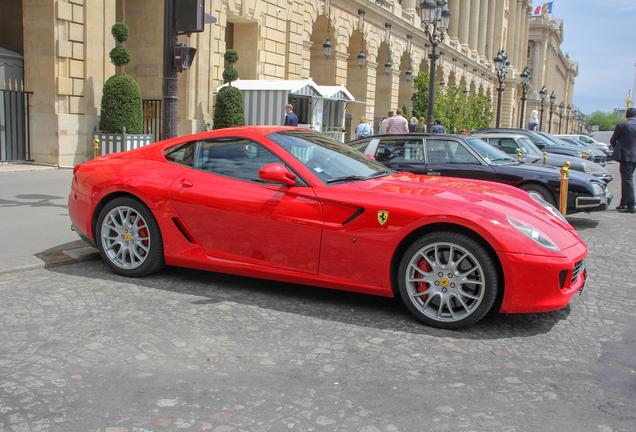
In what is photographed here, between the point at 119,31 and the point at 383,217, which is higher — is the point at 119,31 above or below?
above

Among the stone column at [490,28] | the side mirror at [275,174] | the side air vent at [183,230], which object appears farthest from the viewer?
the stone column at [490,28]

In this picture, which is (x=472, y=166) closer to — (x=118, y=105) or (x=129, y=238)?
(x=129, y=238)

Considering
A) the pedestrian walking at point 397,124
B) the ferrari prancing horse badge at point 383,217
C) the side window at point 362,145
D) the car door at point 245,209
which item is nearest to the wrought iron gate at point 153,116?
the pedestrian walking at point 397,124

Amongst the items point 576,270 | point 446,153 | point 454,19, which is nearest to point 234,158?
point 576,270

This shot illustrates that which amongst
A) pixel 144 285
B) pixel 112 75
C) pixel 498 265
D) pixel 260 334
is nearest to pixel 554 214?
pixel 498 265

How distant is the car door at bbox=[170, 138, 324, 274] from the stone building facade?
34.3ft

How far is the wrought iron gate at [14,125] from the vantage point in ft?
45.4

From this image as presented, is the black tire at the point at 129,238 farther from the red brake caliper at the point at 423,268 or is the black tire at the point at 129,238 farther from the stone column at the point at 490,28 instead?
the stone column at the point at 490,28

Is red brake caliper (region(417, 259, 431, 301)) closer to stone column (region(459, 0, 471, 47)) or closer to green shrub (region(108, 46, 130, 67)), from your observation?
green shrub (region(108, 46, 130, 67))

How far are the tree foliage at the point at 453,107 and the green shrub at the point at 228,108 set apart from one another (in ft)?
46.8

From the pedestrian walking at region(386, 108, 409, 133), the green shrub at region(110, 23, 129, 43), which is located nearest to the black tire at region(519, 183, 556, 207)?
the pedestrian walking at region(386, 108, 409, 133)

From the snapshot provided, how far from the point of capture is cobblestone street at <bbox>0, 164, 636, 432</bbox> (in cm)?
277

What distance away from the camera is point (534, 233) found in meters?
3.96

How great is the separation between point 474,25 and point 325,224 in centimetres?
5798
